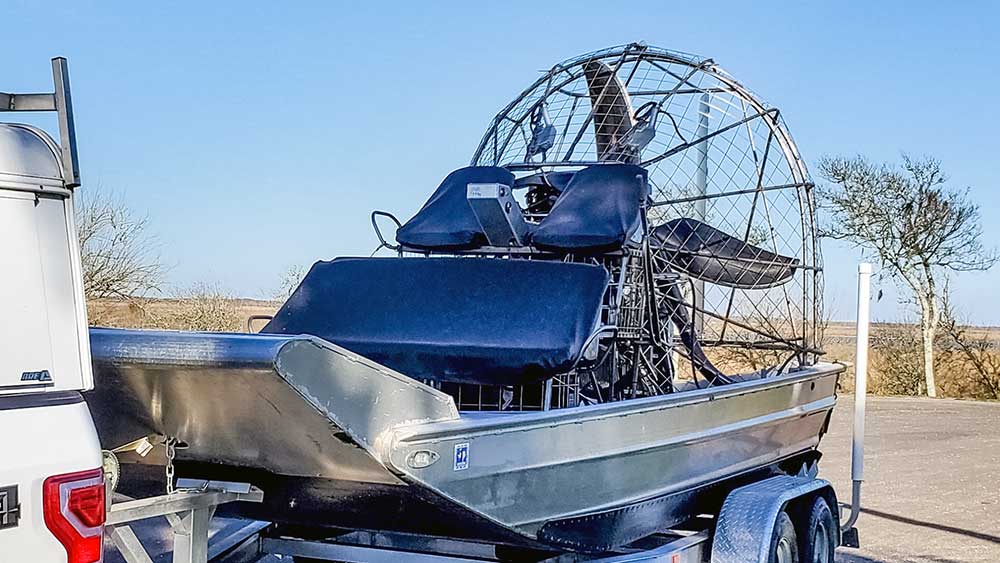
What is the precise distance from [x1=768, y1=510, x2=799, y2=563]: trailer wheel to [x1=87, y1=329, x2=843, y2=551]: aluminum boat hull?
72cm

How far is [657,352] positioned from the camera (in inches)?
250

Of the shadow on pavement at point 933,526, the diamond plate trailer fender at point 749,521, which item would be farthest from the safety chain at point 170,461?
the shadow on pavement at point 933,526

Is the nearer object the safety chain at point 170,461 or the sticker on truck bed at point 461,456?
the sticker on truck bed at point 461,456

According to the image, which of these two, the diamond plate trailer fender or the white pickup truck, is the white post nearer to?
the diamond plate trailer fender

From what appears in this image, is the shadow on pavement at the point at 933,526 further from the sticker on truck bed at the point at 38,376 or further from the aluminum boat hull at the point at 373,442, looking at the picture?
the sticker on truck bed at the point at 38,376

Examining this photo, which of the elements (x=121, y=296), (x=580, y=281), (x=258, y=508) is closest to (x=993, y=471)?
(x=580, y=281)

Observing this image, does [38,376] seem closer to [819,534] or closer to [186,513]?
[186,513]

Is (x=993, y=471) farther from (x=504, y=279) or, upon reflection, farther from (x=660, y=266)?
(x=504, y=279)

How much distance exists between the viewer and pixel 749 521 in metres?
5.74

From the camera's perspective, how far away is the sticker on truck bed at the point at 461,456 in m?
4.01

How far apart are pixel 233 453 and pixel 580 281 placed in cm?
208

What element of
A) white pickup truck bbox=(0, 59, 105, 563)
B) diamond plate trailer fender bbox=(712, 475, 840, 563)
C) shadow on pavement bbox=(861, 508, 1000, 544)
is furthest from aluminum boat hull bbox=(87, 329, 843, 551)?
shadow on pavement bbox=(861, 508, 1000, 544)

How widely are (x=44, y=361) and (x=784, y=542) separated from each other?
15.0ft

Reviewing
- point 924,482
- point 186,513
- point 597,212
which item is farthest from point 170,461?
point 924,482
